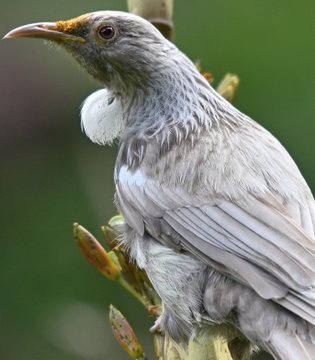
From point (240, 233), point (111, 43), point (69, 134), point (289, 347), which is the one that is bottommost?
point (69, 134)

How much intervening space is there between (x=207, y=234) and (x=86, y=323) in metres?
1.92

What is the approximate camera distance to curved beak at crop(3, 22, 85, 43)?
18.0 ft

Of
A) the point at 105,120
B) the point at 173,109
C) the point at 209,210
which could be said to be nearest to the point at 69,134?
the point at 105,120

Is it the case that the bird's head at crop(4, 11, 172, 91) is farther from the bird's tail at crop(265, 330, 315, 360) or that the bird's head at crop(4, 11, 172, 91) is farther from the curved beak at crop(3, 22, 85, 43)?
the bird's tail at crop(265, 330, 315, 360)

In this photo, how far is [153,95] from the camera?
5.79 m

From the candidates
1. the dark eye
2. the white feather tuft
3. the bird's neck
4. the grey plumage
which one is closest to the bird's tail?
the grey plumage

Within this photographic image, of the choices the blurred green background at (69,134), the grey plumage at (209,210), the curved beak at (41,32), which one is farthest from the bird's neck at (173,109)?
the blurred green background at (69,134)

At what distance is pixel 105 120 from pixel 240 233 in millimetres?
1225

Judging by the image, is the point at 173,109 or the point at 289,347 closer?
the point at 289,347

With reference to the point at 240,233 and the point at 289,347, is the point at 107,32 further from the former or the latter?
the point at 289,347

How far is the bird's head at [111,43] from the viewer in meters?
5.57

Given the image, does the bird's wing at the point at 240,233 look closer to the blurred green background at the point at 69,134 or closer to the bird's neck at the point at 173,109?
the bird's neck at the point at 173,109

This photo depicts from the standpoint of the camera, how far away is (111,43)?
18.6 feet

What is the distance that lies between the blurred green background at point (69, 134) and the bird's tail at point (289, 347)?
9.52ft
